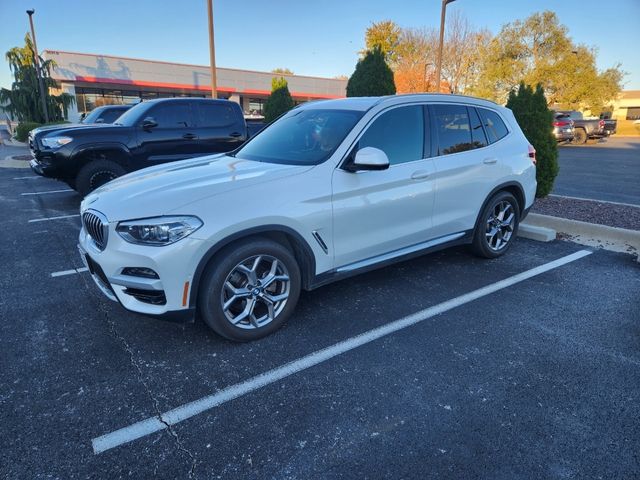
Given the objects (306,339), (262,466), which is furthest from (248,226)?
(262,466)

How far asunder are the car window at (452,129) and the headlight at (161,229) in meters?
2.56

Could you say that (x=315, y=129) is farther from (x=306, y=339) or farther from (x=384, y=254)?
(x=306, y=339)

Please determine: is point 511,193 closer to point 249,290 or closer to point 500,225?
point 500,225

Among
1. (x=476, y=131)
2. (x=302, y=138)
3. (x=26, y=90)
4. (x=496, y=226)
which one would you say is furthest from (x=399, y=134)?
(x=26, y=90)

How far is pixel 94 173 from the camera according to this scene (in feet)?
25.2

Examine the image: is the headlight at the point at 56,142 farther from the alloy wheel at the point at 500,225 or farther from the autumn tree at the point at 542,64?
the autumn tree at the point at 542,64

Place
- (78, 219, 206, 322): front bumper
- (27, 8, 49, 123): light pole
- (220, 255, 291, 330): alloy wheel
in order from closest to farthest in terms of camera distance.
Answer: (78, 219, 206, 322): front bumper < (220, 255, 291, 330): alloy wheel < (27, 8, 49, 123): light pole

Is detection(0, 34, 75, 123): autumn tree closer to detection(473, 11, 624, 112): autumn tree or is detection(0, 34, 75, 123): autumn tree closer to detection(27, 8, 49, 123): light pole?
detection(27, 8, 49, 123): light pole

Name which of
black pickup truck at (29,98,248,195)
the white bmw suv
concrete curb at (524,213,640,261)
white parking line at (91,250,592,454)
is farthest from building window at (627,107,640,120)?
white parking line at (91,250,592,454)

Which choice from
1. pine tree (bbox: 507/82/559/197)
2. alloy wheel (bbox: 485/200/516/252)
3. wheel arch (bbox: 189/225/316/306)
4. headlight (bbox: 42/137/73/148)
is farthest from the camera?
headlight (bbox: 42/137/73/148)

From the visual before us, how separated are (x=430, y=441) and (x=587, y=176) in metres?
12.1

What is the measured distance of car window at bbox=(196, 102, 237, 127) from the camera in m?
8.67

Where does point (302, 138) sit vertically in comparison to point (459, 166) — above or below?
above

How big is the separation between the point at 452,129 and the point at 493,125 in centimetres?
78
